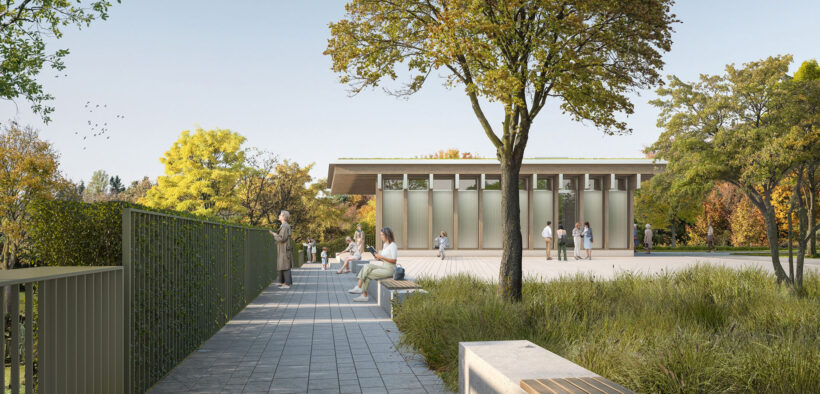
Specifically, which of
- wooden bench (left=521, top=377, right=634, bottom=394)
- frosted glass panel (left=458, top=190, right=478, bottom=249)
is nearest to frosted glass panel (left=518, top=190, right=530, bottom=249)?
frosted glass panel (left=458, top=190, right=478, bottom=249)

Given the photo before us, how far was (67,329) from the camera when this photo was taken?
157 inches

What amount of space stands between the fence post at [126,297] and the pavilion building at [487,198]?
29.4 meters

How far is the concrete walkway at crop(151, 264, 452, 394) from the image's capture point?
5.98 meters

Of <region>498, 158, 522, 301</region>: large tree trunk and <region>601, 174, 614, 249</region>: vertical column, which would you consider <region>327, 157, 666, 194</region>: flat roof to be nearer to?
<region>601, 174, 614, 249</region>: vertical column

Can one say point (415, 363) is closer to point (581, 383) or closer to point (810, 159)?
point (581, 383)

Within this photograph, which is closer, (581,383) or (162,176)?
(581,383)

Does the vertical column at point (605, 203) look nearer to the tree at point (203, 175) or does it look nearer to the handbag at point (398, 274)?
the tree at point (203, 175)

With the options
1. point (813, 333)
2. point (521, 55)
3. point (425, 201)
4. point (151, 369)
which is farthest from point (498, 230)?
point (151, 369)

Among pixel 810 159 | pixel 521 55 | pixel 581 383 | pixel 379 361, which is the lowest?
pixel 379 361

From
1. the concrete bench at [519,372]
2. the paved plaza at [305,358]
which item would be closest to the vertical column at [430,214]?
the paved plaza at [305,358]

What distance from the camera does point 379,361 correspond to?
7.09 m

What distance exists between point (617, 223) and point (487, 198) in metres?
7.60

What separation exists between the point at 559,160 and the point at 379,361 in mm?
28879

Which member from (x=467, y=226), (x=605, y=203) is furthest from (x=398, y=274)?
(x=605, y=203)
